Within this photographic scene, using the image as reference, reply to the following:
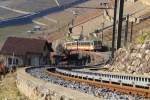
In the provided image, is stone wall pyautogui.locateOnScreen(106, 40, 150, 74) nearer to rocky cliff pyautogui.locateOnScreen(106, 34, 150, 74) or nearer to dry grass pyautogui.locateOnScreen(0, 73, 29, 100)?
rocky cliff pyautogui.locateOnScreen(106, 34, 150, 74)

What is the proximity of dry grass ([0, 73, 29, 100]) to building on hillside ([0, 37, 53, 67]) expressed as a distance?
21.7m

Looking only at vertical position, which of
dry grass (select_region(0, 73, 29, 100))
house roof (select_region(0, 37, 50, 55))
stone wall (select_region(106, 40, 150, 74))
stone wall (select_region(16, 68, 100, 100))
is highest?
house roof (select_region(0, 37, 50, 55))

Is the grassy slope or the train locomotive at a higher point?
the grassy slope

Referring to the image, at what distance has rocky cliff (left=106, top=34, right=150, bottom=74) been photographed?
4622 centimetres

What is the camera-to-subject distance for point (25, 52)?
67.6 meters

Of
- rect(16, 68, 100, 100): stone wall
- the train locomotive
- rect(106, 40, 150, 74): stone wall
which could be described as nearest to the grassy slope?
the train locomotive

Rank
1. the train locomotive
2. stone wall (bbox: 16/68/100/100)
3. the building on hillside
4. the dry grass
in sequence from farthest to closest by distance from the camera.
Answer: the train locomotive → the building on hillside → the dry grass → stone wall (bbox: 16/68/100/100)

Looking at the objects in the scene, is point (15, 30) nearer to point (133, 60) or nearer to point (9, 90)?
point (133, 60)

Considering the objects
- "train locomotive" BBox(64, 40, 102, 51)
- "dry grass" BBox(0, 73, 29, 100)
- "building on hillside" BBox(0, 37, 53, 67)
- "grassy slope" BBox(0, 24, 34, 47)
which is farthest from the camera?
"grassy slope" BBox(0, 24, 34, 47)

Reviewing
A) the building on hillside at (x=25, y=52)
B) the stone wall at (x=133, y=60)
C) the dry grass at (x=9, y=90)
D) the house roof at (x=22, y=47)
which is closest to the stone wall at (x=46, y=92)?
the dry grass at (x=9, y=90)

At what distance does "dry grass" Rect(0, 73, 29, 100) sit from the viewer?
3262 centimetres

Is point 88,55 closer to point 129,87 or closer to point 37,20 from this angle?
point 129,87

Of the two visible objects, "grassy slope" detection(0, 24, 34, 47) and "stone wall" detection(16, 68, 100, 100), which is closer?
"stone wall" detection(16, 68, 100, 100)

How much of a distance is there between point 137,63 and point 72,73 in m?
7.72
